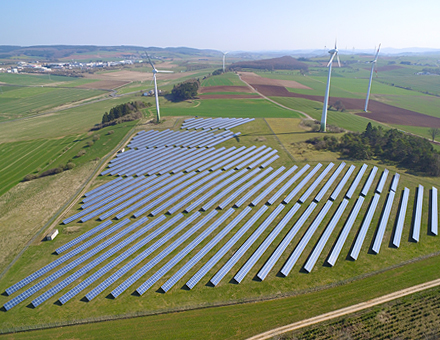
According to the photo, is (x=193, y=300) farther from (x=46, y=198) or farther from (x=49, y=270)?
(x=46, y=198)

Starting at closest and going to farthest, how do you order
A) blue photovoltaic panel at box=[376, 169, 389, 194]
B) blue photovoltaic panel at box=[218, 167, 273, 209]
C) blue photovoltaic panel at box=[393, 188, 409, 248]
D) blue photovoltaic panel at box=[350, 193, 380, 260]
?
blue photovoltaic panel at box=[350, 193, 380, 260] → blue photovoltaic panel at box=[393, 188, 409, 248] → blue photovoltaic panel at box=[218, 167, 273, 209] → blue photovoltaic panel at box=[376, 169, 389, 194]

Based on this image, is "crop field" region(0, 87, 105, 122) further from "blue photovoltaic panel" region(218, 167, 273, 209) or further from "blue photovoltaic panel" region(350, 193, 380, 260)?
"blue photovoltaic panel" region(350, 193, 380, 260)

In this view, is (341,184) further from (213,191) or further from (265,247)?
(213,191)

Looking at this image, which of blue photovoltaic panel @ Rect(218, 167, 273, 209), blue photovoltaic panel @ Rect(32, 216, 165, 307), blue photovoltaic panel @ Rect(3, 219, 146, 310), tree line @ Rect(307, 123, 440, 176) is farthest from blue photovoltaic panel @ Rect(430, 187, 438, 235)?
blue photovoltaic panel @ Rect(3, 219, 146, 310)

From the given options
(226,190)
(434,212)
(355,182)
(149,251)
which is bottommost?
(149,251)

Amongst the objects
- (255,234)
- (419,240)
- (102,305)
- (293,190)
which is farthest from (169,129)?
(419,240)

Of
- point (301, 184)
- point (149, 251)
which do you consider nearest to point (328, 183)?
point (301, 184)

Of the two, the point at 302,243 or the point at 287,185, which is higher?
the point at 287,185
